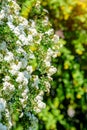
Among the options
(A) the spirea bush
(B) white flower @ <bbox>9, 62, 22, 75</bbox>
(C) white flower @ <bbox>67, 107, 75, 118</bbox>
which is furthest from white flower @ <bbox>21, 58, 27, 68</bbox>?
(C) white flower @ <bbox>67, 107, 75, 118</bbox>

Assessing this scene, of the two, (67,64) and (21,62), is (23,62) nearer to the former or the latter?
(21,62)

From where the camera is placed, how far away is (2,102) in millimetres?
3734

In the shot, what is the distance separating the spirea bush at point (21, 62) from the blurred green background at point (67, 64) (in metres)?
1.84

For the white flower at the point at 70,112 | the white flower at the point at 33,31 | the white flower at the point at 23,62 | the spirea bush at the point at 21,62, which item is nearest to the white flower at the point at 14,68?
the spirea bush at the point at 21,62

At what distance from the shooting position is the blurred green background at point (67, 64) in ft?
20.0

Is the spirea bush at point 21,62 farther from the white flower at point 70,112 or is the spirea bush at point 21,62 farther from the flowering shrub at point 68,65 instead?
the white flower at point 70,112

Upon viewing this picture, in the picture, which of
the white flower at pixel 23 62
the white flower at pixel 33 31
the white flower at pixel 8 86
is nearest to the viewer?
the white flower at pixel 8 86

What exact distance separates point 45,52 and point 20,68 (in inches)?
10.6

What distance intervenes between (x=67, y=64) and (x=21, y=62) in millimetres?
2224

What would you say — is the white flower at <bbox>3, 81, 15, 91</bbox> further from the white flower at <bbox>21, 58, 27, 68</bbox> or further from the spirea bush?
the white flower at <bbox>21, 58, 27, 68</bbox>

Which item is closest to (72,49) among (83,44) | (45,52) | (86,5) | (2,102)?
(83,44)

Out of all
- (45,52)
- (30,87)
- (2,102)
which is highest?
(45,52)

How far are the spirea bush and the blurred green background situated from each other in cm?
184

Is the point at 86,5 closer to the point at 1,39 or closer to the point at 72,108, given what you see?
the point at 72,108
